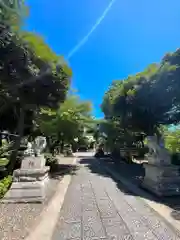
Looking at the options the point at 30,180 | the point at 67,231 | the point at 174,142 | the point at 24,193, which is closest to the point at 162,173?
the point at 67,231

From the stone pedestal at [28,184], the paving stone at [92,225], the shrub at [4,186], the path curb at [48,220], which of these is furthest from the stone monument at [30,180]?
the paving stone at [92,225]

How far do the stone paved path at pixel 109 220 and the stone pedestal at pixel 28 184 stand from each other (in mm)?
1021

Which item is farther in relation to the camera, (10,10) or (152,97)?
(152,97)

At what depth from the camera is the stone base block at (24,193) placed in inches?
253

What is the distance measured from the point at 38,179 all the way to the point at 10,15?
17.6 ft

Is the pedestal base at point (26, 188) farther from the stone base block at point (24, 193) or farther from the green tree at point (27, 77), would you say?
the green tree at point (27, 77)

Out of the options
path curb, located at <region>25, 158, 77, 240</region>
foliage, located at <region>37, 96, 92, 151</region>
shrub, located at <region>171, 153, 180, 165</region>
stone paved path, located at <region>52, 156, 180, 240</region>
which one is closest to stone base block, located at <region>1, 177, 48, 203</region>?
path curb, located at <region>25, 158, 77, 240</region>

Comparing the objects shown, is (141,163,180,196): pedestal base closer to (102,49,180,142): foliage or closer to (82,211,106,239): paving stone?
(82,211,106,239): paving stone

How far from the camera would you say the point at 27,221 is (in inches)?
188

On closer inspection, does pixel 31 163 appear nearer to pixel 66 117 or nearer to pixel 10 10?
pixel 10 10

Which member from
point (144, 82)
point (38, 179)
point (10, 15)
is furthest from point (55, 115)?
point (10, 15)

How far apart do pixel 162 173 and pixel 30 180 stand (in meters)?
4.86

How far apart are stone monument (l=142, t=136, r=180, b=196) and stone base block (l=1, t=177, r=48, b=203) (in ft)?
13.8

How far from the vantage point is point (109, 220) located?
476cm
